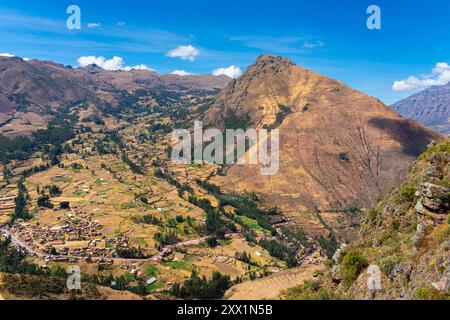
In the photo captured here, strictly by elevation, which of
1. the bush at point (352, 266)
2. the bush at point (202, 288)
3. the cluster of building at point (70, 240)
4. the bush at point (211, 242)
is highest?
the bush at point (352, 266)

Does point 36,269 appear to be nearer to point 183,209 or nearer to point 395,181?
point 183,209

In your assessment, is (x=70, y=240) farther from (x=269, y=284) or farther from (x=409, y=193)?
(x=409, y=193)

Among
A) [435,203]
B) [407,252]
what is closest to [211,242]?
[407,252]

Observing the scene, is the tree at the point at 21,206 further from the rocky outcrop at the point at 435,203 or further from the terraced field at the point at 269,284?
the rocky outcrop at the point at 435,203

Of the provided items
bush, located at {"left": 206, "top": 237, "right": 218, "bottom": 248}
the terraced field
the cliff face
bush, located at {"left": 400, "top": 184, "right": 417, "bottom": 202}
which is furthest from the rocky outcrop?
bush, located at {"left": 206, "top": 237, "right": 218, "bottom": 248}

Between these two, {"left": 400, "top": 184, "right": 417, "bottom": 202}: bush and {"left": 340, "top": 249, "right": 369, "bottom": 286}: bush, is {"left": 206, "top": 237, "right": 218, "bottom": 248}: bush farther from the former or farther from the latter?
{"left": 400, "top": 184, "right": 417, "bottom": 202}: bush

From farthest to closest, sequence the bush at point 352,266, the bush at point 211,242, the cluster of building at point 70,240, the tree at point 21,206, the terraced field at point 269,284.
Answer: the tree at point 21,206, the bush at point 211,242, the cluster of building at point 70,240, the terraced field at point 269,284, the bush at point 352,266

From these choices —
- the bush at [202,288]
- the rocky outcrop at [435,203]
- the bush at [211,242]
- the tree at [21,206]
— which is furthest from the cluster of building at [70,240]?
the rocky outcrop at [435,203]
